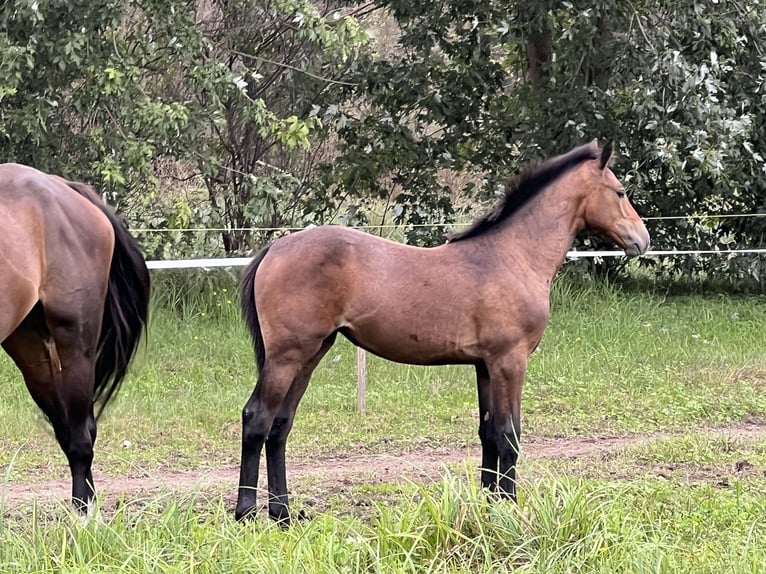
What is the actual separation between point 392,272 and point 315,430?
246cm

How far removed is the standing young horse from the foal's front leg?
2.08m

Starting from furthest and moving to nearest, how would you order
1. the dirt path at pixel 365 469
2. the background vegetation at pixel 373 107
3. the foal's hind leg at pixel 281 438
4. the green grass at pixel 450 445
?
the background vegetation at pixel 373 107 → the dirt path at pixel 365 469 → the foal's hind leg at pixel 281 438 → the green grass at pixel 450 445

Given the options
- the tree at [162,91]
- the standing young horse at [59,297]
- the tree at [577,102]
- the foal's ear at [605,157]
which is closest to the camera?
the standing young horse at [59,297]

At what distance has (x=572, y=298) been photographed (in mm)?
10562

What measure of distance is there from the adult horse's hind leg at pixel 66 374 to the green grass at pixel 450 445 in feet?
1.15

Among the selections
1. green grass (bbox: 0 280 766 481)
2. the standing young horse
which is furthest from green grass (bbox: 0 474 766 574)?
green grass (bbox: 0 280 766 481)

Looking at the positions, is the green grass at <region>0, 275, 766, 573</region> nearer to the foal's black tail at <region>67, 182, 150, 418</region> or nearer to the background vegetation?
the foal's black tail at <region>67, 182, 150, 418</region>

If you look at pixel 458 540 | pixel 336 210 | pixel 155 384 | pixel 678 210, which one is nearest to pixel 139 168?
pixel 155 384

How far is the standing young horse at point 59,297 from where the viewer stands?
453 cm

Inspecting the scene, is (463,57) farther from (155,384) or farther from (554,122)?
(155,384)

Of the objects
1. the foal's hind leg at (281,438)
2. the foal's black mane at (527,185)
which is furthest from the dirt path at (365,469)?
the foal's black mane at (527,185)

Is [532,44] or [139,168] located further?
[532,44]

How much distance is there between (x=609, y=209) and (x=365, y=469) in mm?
2270

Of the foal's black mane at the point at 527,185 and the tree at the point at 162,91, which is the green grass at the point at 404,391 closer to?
the tree at the point at 162,91
